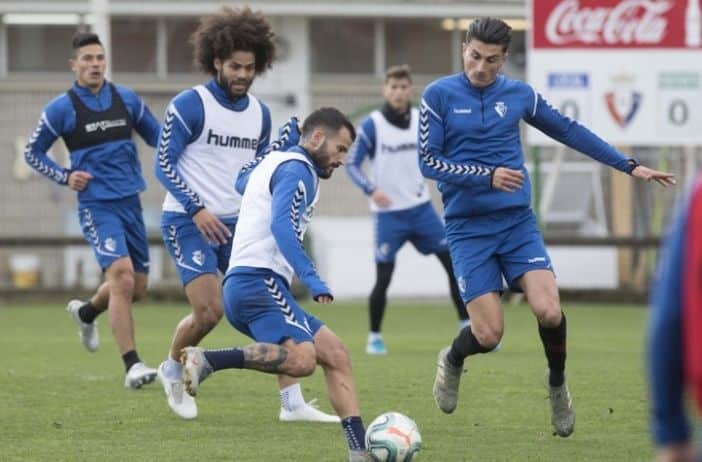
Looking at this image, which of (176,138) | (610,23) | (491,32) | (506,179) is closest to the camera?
(506,179)

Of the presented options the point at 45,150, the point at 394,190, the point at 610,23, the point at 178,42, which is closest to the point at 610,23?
the point at 610,23

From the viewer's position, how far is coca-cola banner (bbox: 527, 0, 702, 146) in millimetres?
20422

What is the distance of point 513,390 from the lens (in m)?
11.0

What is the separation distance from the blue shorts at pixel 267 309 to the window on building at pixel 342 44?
61.7ft

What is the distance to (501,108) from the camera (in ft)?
29.2

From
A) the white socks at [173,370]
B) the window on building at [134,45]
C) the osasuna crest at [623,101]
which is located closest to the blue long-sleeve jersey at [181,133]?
the white socks at [173,370]

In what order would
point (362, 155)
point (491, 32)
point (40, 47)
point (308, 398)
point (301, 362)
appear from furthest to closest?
point (40, 47)
point (362, 155)
point (308, 398)
point (491, 32)
point (301, 362)

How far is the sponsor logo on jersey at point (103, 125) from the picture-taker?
449 inches

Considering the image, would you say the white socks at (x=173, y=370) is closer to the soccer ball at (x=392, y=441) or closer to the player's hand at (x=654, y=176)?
the soccer ball at (x=392, y=441)

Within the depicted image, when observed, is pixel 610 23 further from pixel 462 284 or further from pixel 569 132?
pixel 462 284

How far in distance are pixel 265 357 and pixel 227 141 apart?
A: 2682 millimetres

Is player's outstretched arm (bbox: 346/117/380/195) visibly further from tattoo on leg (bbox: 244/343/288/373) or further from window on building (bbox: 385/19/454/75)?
window on building (bbox: 385/19/454/75)

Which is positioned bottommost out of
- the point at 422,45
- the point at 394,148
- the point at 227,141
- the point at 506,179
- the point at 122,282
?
the point at 122,282

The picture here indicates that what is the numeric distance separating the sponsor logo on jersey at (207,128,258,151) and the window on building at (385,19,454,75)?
659 inches
